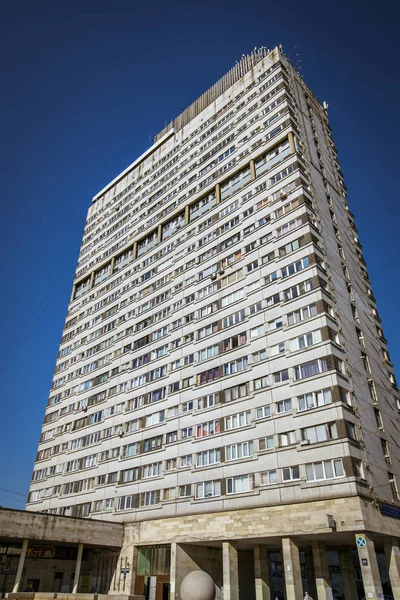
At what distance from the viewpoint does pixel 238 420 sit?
138 ft

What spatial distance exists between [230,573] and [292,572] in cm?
665

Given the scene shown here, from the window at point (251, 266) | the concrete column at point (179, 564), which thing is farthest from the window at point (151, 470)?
the window at point (251, 266)

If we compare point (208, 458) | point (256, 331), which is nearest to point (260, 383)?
point (256, 331)

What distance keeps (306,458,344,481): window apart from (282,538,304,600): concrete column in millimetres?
5285

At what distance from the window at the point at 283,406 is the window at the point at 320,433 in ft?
8.43

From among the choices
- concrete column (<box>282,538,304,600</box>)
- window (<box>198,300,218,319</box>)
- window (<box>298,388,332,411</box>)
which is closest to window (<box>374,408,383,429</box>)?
window (<box>298,388,332,411</box>)

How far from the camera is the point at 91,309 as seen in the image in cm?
7431

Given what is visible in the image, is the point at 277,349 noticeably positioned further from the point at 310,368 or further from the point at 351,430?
the point at 351,430

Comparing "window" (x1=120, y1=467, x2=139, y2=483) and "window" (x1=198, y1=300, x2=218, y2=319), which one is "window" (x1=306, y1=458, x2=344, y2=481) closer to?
"window" (x1=198, y1=300, x2=218, y2=319)

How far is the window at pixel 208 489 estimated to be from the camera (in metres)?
40.8

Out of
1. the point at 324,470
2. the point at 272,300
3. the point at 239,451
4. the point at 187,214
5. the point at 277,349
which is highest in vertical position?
the point at 187,214

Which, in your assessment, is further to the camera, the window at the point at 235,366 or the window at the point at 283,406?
the window at the point at 235,366

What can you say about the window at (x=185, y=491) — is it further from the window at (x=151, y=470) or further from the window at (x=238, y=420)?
the window at (x=238, y=420)

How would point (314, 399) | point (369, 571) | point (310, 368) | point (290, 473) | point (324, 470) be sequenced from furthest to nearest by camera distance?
point (310, 368), point (314, 399), point (290, 473), point (324, 470), point (369, 571)
